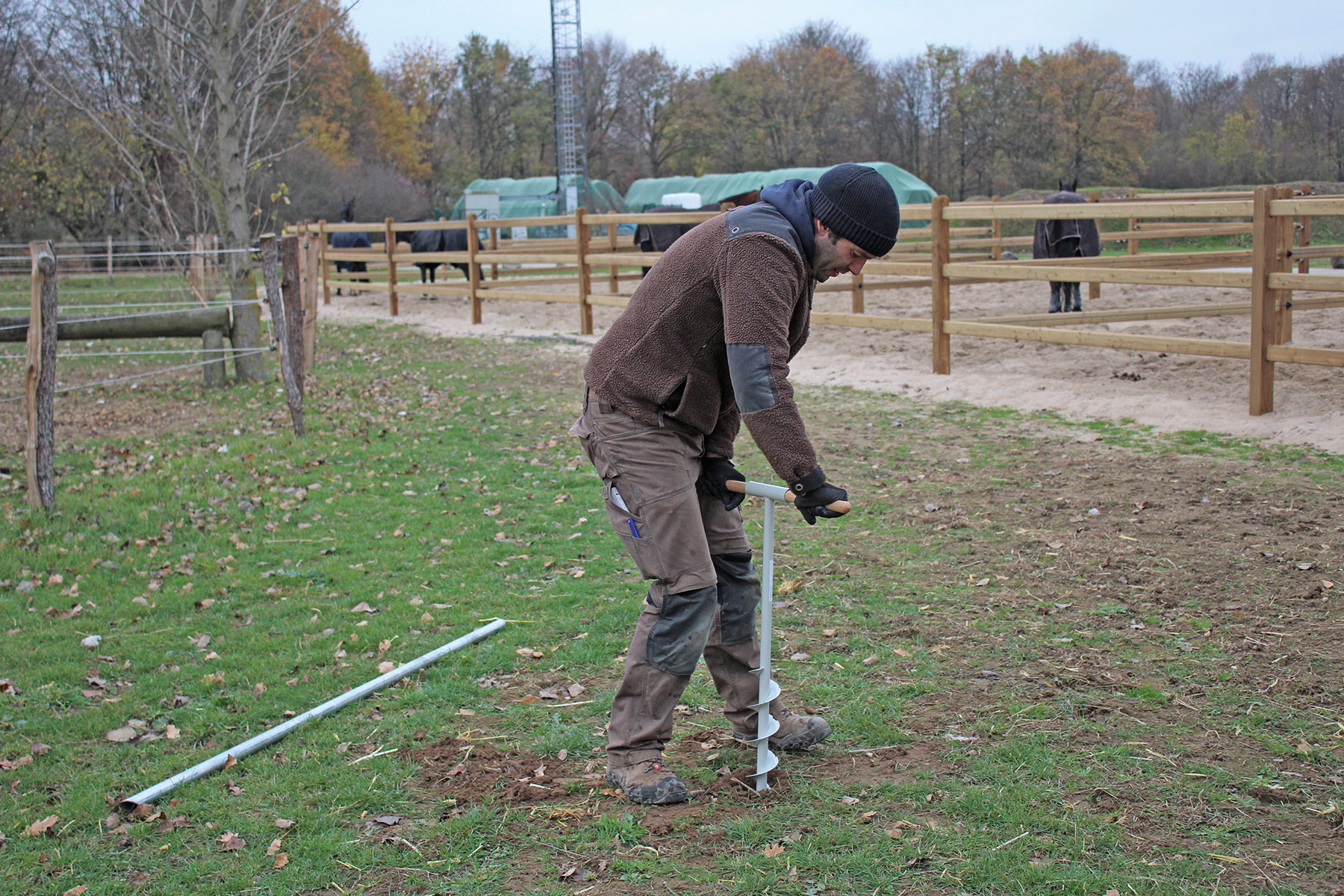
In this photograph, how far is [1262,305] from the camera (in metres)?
7.78

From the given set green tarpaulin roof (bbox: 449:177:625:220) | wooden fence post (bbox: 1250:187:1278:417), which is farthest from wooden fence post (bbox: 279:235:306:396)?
green tarpaulin roof (bbox: 449:177:625:220)

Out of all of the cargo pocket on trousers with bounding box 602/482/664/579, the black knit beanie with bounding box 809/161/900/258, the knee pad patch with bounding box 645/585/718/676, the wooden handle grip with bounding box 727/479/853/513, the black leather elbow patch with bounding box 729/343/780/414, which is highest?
the black knit beanie with bounding box 809/161/900/258

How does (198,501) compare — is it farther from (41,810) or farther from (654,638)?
(654,638)

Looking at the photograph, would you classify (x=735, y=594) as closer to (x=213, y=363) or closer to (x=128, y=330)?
(x=128, y=330)

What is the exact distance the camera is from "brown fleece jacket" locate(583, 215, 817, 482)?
2834 mm

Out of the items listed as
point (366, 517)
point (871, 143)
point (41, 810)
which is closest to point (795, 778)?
point (41, 810)

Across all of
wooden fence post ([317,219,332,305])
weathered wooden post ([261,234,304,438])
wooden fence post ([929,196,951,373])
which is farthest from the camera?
wooden fence post ([317,219,332,305])

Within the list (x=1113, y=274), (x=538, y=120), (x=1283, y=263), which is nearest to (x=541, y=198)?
Answer: (x=538, y=120)

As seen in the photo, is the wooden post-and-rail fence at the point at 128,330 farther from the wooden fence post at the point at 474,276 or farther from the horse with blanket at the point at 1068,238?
the horse with blanket at the point at 1068,238

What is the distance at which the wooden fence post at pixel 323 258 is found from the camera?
71.4 ft

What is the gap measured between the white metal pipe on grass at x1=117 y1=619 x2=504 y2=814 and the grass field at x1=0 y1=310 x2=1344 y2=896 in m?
0.05

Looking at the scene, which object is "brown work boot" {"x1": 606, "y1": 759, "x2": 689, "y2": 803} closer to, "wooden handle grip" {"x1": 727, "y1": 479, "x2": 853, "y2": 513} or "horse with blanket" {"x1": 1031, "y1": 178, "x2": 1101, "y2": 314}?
"wooden handle grip" {"x1": 727, "y1": 479, "x2": 853, "y2": 513}

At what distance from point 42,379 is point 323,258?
54.3 feet

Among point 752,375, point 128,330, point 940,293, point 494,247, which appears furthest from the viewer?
point 494,247
